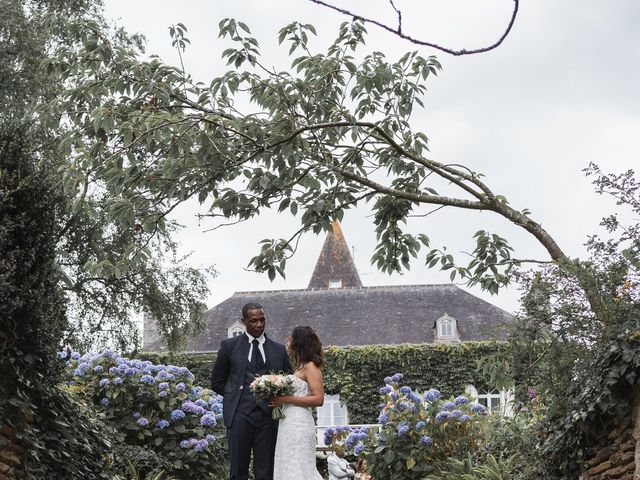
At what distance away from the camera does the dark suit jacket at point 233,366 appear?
23.2ft

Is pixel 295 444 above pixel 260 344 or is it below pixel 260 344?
below

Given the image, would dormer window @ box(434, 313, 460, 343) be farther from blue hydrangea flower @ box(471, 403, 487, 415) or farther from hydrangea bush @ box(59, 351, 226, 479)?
blue hydrangea flower @ box(471, 403, 487, 415)

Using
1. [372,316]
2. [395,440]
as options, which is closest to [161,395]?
[395,440]

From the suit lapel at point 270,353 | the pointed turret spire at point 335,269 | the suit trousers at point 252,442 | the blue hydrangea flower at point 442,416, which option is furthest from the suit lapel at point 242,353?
the pointed turret spire at point 335,269

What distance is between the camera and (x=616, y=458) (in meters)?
6.36

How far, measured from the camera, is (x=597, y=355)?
650cm

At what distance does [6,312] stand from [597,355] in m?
4.05

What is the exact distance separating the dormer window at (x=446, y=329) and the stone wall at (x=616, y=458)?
24.9 m

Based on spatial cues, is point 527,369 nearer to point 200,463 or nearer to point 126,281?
point 200,463

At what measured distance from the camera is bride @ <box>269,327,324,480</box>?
6.96 meters

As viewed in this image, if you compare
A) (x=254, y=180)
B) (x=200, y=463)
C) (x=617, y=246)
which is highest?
(x=254, y=180)

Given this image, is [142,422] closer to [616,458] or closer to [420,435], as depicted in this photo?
[420,435]

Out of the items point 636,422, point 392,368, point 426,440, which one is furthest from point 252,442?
point 392,368

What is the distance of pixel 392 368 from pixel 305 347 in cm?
2281
